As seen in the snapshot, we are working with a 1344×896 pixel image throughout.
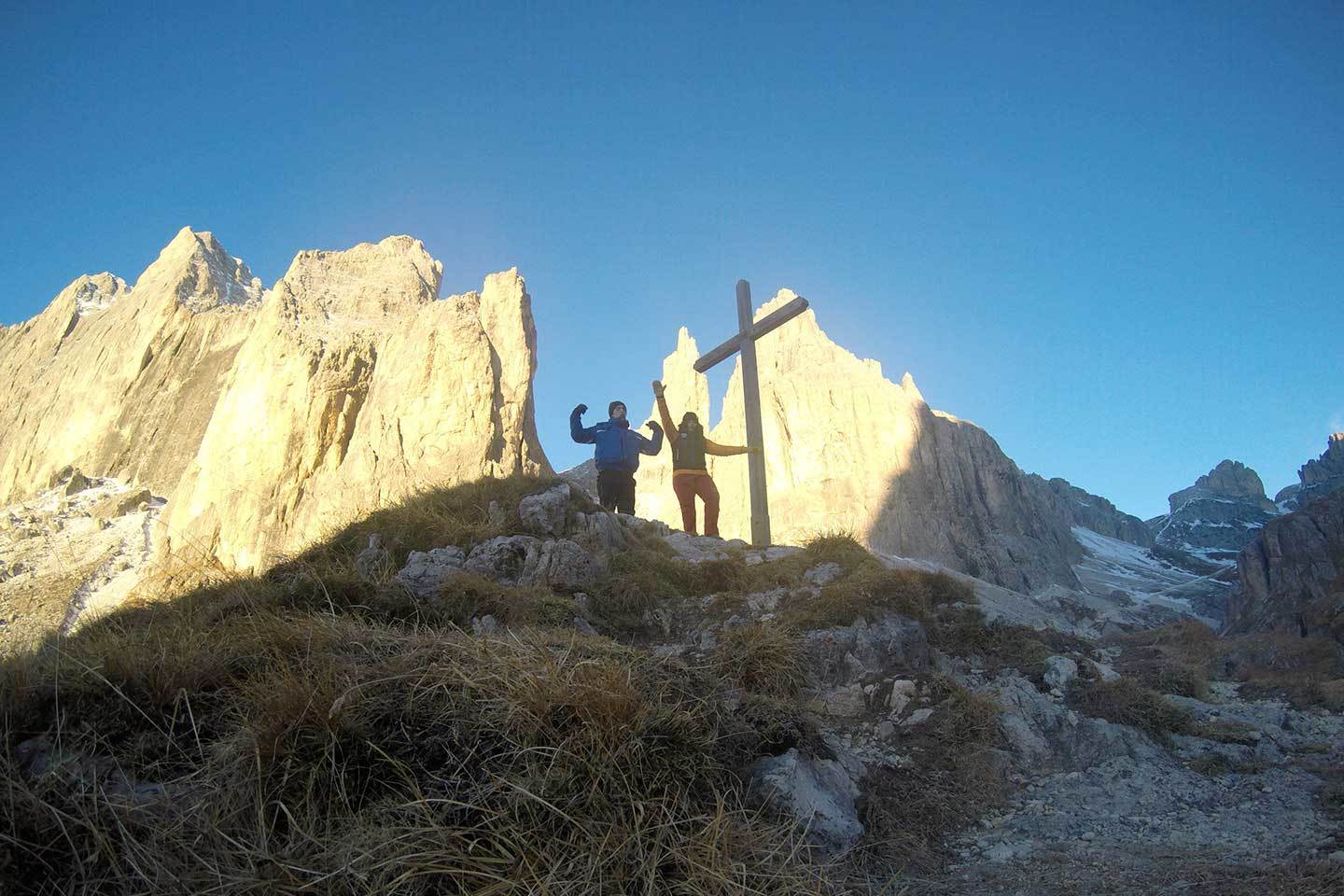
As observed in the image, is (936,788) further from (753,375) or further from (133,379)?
(133,379)

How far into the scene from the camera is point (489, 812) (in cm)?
244

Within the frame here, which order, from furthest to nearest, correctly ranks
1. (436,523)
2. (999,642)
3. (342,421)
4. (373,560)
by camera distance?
(342,421) < (436,523) < (373,560) < (999,642)

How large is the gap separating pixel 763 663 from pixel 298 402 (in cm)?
4183

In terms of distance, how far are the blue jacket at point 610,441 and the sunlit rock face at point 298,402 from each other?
14.0m

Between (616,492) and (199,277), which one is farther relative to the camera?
(199,277)

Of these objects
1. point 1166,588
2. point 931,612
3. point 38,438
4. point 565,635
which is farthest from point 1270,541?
point 38,438

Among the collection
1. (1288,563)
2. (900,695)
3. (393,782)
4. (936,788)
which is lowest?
(1288,563)

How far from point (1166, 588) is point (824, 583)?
117m

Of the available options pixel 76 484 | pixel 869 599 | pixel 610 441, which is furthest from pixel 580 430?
pixel 76 484

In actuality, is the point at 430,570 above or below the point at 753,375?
below

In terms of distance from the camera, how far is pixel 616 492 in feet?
35.3

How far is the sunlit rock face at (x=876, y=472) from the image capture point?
73.7 metres

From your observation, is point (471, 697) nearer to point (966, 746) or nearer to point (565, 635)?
point (565, 635)

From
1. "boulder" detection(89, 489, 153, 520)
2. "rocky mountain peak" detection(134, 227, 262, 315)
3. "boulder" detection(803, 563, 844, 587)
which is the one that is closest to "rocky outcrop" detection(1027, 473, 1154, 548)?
"rocky mountain peak" detection(134, 227, 262, 315)
